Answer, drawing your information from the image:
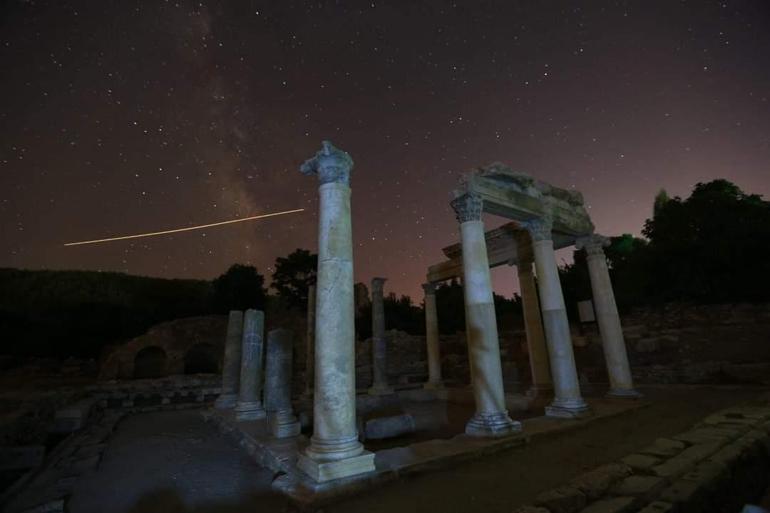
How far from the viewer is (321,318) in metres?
5.71

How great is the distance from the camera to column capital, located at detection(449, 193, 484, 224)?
27.5ft

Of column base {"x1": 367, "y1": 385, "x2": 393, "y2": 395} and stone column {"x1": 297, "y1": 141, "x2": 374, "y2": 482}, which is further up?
stone column {"x1": 297, "y1": 141, "x2": 374, "y2": 482}

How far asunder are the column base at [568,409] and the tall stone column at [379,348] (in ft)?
27.5

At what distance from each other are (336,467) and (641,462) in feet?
12.8

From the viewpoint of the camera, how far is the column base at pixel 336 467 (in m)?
4.76

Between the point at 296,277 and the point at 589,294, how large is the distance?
97.5ft

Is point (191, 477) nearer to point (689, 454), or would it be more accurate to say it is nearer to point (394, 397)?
point (689, 454)

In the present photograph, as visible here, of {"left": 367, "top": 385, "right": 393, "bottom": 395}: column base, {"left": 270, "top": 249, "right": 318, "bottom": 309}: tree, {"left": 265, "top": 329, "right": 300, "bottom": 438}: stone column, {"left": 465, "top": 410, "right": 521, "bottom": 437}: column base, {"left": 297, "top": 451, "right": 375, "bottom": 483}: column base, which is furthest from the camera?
{"left": 270, "top": 249, "right": 318, "bottom": 309}: tree

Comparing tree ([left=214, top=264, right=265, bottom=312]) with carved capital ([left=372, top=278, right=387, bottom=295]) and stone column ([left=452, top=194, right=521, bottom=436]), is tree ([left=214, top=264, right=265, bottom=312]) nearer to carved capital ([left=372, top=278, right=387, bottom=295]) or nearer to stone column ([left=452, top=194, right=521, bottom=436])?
carved capital ([left=372, top=278, right=387, bottom=295])

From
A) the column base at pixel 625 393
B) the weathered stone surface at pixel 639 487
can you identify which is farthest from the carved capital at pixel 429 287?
the weathered stone surface at pixel 639 487

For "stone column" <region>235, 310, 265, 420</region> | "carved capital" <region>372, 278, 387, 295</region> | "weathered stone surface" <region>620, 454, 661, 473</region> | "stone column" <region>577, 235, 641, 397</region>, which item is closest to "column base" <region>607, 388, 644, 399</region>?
"stone column" <region>577, 235, 641, 397</region>

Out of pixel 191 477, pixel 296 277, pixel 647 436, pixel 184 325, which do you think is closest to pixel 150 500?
pixel 191 477

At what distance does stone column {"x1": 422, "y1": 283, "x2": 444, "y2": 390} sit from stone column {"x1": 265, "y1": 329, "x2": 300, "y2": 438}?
8.75 metres

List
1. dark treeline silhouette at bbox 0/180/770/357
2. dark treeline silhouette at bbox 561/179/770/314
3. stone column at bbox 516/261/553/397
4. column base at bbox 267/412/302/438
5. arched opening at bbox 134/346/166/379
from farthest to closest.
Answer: arched opening at bbox 134/346/166/379 < dark treeline silhouette at bbox 0/180/770/357 < dark treeline silhouette at bbox 561/179/770/314 < stone column at bbox 516/261/553/397 < column base at bbox 267/412/302/438
